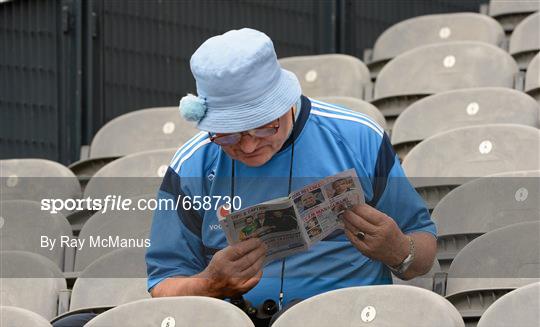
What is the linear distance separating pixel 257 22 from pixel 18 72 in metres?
1.35

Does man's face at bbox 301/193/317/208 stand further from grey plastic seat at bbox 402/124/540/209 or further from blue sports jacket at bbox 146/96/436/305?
grey plastic seat at bbox 402/124/540/209

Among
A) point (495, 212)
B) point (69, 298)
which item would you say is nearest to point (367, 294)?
point (495, 212)

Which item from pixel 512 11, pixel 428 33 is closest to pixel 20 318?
pixel 428 33

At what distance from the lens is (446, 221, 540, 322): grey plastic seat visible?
3963 mm

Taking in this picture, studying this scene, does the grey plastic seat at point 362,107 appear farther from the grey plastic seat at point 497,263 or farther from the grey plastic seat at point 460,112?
the grey plastic seat at point 497,263

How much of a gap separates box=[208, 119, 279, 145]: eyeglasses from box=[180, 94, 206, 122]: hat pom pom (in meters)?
0.07

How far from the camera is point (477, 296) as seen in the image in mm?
3891

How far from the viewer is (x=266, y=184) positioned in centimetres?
385

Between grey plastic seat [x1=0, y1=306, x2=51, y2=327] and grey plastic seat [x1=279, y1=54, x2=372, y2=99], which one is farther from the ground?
grey plastic seat [x1=0, y1=306, x2=51, y2=327]

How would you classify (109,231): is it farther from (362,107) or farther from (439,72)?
(439,72)

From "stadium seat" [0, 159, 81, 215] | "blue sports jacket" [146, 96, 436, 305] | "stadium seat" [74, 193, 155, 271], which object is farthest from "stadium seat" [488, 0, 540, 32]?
"blue sports jacket" [146, 96, 436, 305]

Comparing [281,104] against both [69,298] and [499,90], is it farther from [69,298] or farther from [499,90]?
Result: [499,90]

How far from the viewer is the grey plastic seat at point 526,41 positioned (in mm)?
6429

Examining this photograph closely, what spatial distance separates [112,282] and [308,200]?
46.0 inches
